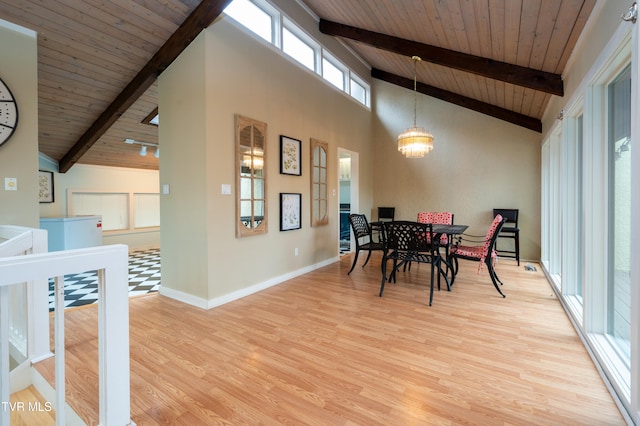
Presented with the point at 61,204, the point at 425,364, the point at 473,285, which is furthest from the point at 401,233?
the point at 61,204

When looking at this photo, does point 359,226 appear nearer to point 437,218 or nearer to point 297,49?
→ point 437,218

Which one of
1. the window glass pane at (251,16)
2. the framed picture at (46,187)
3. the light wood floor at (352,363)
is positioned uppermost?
the window glass pane at (251,16)

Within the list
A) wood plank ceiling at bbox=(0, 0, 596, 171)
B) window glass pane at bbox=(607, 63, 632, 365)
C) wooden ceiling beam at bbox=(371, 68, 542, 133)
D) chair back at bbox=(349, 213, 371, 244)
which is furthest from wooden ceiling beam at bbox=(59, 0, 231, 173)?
wooden ceiling beam at bbox=(371, 68, 542, 133)

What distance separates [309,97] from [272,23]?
1.05m

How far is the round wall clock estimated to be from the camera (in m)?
2.54

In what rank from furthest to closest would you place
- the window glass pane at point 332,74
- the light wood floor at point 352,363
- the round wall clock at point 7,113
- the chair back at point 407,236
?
the window glass pane at point 332,74 → the chair back at point 407,236 → the round wall clock at point 7,113 → the light wood floor at point 352,363

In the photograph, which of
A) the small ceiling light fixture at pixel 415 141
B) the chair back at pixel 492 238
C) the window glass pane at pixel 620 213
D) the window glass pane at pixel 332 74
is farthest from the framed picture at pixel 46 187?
the window glass pane at pixel 620 213

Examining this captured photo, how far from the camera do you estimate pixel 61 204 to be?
5.52m

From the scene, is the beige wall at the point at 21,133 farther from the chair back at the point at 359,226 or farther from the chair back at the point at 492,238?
the chair back at the point at 492,238

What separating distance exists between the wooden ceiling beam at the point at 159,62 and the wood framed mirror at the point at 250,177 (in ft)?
2.96

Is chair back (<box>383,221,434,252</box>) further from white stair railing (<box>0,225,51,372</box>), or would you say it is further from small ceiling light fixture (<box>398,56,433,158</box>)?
white stair railing (<box>0,225,51,372</box>)

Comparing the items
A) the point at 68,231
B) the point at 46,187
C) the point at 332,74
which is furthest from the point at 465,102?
the point at 46,187

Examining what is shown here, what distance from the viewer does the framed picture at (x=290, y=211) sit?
3984 mm

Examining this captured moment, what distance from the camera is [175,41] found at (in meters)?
3.15
